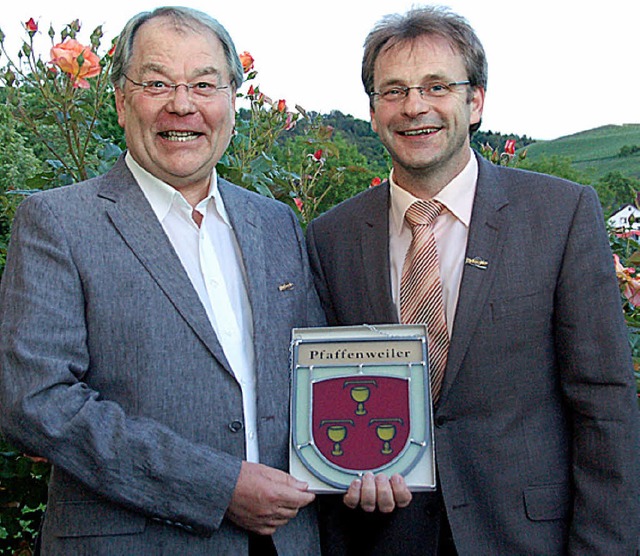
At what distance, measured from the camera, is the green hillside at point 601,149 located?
741cm

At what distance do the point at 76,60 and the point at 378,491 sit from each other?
181 cm

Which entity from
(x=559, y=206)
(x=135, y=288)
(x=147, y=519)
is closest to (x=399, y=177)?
(x=559, y=206)

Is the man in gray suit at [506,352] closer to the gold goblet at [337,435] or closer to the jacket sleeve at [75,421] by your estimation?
the gold goblet at [337,435]

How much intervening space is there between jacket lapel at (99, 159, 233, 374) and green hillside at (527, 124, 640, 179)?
4767 millimetres

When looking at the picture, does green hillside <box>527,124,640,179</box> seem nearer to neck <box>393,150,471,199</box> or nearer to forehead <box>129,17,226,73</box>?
neck <box>393,150,471,199</box>

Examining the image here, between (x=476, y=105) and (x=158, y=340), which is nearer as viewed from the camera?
(x=158, y=340)

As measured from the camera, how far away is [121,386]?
76.9 inches

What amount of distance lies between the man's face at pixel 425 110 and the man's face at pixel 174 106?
0.56m

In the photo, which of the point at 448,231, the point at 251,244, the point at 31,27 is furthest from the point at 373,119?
the point at 31,27

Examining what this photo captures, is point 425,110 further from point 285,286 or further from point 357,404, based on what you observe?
point 357,404

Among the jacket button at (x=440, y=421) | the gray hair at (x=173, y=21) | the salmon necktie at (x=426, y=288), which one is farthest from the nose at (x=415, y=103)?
the jacket button at (x=440, y=421)

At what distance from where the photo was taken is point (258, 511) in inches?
75.8

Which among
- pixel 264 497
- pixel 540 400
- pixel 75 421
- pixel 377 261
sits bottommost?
pixel 264 497

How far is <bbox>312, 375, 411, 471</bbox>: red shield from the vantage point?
1963 millimetres
